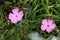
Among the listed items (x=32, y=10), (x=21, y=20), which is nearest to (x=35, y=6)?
(x=32, y=10)

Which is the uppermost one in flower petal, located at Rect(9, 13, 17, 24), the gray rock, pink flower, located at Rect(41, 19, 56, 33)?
flower petal, located at Rect(9, 13, 17, 24)

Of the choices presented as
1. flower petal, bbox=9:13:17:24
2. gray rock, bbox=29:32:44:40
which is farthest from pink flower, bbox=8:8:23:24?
gray rock, bbox=29:32:44:40

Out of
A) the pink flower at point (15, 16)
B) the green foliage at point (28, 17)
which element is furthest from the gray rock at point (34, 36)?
the pink flower at point (15, 16)

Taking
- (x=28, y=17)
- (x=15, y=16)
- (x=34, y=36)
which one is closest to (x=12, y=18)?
(x=15, y=16)

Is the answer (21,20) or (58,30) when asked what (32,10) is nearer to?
(21,20)

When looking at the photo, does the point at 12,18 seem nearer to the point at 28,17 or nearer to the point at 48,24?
the point at 28,17

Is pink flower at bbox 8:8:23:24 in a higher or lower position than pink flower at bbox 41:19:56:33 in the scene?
higher

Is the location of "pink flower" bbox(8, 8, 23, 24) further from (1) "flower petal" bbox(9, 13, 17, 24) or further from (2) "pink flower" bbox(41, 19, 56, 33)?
(2) "pink flower" bbox(41, 19, 56, 33)
